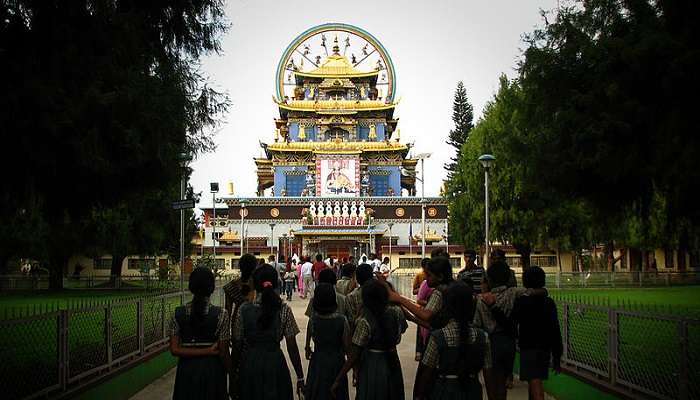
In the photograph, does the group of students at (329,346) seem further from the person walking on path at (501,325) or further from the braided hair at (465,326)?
the person walking on path at (501,325)

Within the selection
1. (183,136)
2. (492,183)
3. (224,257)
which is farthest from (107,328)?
(224,257)

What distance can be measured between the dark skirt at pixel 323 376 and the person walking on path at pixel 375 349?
0.17 metres

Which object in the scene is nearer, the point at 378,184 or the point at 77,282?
the point at 77,282

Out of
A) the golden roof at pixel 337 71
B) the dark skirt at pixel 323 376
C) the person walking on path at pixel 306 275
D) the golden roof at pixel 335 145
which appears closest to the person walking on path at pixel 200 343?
the dark skirt at pixel 323 376

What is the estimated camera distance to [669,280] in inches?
1593

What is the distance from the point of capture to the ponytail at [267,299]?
7.14 m

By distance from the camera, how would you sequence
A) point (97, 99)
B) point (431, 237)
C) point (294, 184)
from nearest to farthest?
1. point (97, 99)
2. point (431, 237)
3. point (294, 184)

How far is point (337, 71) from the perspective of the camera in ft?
243

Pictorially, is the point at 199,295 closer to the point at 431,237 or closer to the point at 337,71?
the point at 431,237

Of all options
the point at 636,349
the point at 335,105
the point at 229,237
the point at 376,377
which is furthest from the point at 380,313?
the point at 335,105

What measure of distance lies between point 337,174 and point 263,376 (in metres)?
61.7

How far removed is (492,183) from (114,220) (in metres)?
18.8

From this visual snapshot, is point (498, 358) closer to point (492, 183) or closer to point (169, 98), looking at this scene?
point (169, 98)

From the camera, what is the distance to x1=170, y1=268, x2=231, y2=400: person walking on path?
6832 mm
